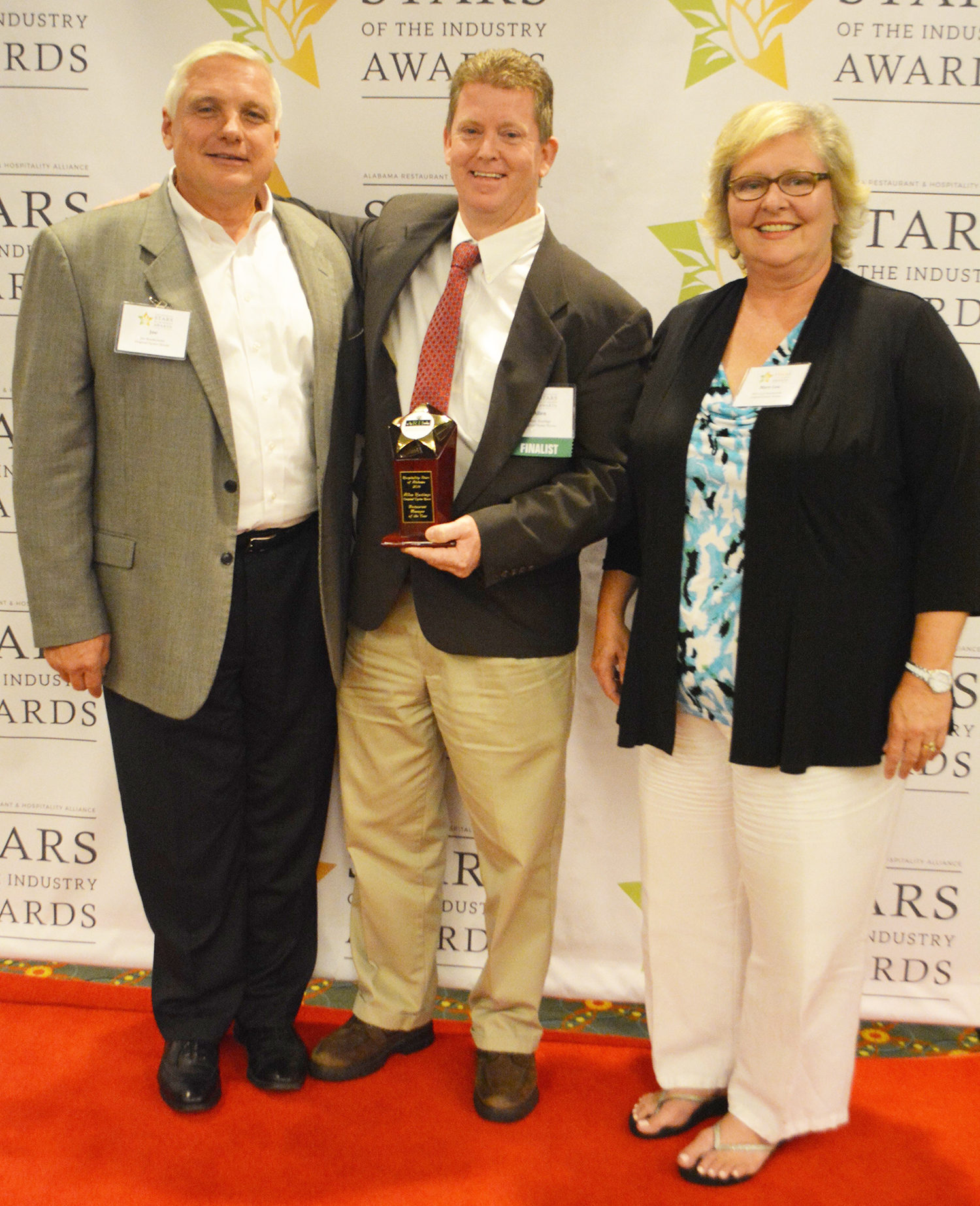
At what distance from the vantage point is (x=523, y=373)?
1.77 meters

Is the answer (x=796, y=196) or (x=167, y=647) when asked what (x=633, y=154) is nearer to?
(x=796, y=196)

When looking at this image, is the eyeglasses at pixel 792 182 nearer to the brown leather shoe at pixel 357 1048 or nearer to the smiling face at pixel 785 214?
the smiling face at pixel 785 214

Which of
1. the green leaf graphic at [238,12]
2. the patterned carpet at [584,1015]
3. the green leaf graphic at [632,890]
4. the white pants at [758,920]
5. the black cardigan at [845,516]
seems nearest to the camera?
the black cardigan at [845,516]

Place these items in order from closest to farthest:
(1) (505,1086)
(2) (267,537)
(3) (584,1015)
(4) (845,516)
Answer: (4) (845,516), (2) (267,537), (1) (505,1086), (3) (584,1015)

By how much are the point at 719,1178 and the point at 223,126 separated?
2.08 metres

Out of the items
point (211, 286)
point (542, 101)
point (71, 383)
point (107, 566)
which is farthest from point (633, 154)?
point (107, 566)

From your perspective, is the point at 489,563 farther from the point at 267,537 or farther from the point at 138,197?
the point at 138,197

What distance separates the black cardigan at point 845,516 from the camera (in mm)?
1520

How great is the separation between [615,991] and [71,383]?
1.84 m

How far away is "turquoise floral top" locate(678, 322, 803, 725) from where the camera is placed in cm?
162

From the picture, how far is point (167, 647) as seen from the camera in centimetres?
183

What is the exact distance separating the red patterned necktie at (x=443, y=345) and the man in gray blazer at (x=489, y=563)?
11 millimetres

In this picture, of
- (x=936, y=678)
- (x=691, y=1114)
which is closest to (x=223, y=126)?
(x=936, y=678)

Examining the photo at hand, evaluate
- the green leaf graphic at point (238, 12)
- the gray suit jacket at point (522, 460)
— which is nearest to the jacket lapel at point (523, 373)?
the gray suit jacket at point (522, 460)
